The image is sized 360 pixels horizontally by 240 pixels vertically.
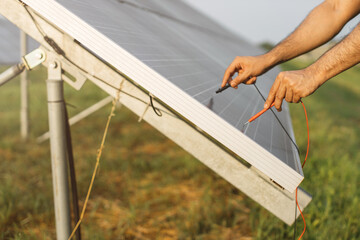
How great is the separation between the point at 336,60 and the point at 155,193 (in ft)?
7.26

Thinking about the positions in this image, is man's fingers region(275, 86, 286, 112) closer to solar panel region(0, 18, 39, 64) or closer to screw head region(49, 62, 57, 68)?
screw head region(49, 62, 57, 68)

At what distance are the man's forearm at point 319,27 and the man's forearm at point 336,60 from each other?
171 mm

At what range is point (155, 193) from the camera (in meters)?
2.97

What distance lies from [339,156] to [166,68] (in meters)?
3.60

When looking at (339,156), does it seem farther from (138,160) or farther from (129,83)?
(129,83)

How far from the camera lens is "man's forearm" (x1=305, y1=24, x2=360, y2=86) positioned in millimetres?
1120

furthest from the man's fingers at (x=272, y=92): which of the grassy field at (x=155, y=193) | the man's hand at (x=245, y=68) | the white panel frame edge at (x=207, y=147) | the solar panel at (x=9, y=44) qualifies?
the solar panel at (x=9, y=44)

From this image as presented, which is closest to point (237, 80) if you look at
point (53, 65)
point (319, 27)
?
point (319, 27)

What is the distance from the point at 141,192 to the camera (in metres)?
2.93

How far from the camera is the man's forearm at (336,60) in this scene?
1.12 meters

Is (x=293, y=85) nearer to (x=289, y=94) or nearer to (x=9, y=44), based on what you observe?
(x=289, y=94)

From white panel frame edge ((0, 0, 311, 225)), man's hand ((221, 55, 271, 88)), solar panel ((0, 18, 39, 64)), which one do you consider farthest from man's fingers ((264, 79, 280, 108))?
solar panel ((0, 18, 39, 64))

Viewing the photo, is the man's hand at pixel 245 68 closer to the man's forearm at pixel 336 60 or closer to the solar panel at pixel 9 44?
the man's forearm at pixel 336 60

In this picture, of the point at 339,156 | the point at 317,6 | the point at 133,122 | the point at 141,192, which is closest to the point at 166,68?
the point at 317,6
